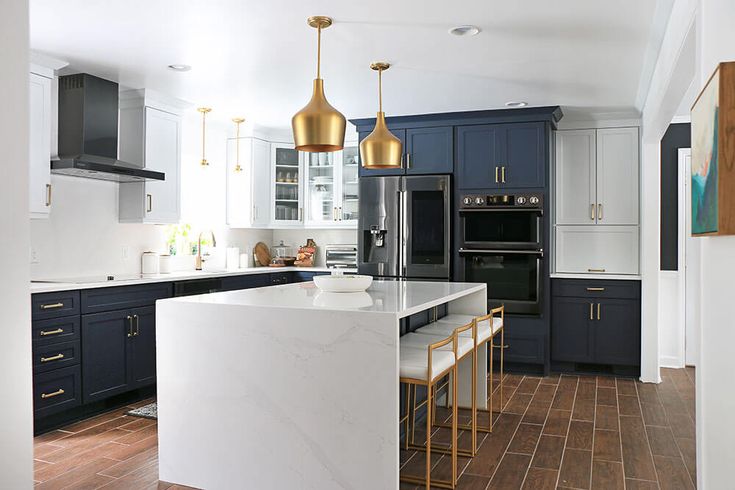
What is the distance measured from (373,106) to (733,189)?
411cm

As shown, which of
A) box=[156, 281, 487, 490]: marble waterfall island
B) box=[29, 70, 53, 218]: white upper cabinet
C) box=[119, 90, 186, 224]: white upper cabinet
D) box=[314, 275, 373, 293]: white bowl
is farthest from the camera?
box=[119, 90, 186, 224]: white upper cabinet

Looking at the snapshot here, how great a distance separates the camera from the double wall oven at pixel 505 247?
18.8ft

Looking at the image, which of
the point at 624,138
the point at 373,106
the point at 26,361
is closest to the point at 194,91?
the point at 373,106

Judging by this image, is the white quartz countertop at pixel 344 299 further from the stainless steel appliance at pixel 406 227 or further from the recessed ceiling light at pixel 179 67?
the stainless steel appliance at pixel 406 227

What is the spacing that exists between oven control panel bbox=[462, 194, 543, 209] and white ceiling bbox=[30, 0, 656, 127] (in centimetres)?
85

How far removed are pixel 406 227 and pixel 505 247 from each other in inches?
37.6

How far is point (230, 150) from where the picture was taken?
22.3ft

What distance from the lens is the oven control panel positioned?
5.71 m

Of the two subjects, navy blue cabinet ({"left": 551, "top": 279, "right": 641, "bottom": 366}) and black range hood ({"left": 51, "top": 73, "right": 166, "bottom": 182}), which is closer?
black range hood ({"left": 51, "top": 73, "right": 166, "bottom": 182})

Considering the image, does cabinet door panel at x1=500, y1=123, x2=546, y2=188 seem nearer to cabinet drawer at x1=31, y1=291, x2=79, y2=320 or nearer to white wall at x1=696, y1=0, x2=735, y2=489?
white wall at x1=696, y1=0, x2=735, y2=489

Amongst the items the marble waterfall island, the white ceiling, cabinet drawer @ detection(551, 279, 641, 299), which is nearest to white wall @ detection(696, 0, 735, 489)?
the marble waterfall island

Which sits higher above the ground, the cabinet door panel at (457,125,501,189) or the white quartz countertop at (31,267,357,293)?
the cabinet door panel at (457,125,501,189)

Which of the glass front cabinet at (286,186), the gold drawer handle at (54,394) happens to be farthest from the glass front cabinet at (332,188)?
the gold drawer handle at (54,394)

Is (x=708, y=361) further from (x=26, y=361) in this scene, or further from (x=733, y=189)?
(x=26, y=361)
